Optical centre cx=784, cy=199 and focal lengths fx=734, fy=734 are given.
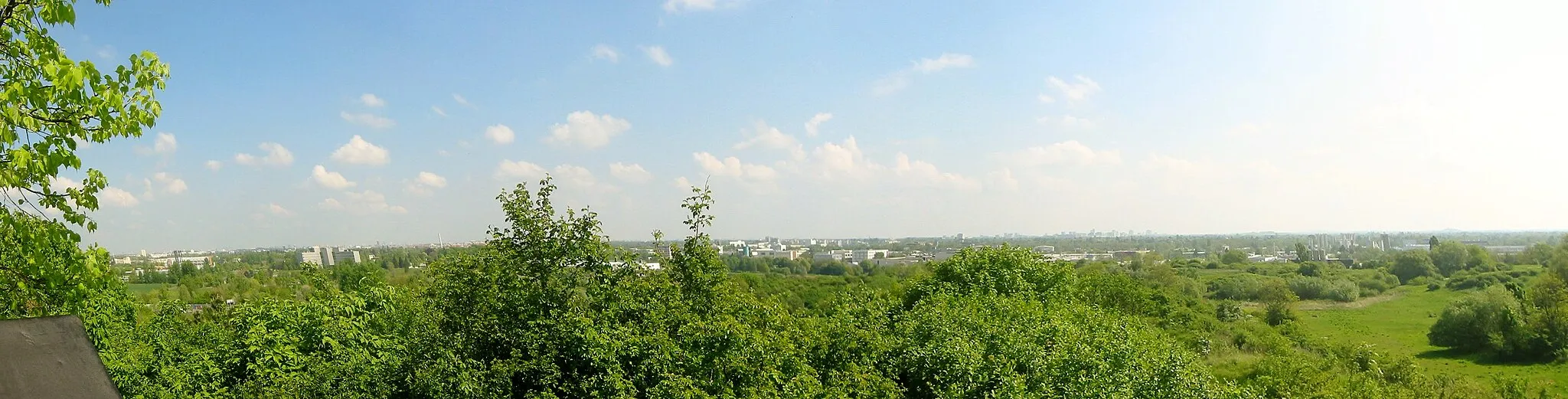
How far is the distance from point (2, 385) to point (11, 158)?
289 centimetres

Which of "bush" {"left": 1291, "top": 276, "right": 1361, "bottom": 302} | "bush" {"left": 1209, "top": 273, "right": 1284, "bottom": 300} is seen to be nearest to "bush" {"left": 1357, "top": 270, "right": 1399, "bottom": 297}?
"bush" {"left": 1291, "top": 276, "right": 1361, "bottom": 302}

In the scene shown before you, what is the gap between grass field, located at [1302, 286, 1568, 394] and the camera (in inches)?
1970

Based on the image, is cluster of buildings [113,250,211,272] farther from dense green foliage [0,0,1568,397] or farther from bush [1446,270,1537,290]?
bush [1446,270,1537,290]

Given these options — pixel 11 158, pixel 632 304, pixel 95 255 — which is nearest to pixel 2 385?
pixel 11 158

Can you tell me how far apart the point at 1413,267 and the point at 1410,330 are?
1864 inches

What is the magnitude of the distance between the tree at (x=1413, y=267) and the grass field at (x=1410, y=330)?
7.25 m

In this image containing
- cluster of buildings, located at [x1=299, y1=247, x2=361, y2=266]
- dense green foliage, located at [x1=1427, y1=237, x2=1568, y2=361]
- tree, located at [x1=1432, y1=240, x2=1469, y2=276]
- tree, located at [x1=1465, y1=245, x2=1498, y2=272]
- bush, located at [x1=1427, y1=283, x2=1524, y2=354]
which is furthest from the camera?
cluster of buildings, located at [x1=299, y1=247, x2=361, y2=266]

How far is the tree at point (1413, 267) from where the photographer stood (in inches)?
3986

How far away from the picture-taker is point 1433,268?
331 feet

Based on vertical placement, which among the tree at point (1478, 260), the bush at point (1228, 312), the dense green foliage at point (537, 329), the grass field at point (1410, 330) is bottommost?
the grass field at point (1410, 330)

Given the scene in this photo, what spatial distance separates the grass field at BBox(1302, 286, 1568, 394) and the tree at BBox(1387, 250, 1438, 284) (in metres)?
7.25

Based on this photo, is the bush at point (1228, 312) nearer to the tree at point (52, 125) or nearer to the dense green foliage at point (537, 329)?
the dense green foliage at point (537, 329)

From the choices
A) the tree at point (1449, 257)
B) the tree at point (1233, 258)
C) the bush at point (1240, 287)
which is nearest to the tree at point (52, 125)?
the bush at point (1240, 287)

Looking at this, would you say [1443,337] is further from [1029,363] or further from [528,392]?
[528,392]
